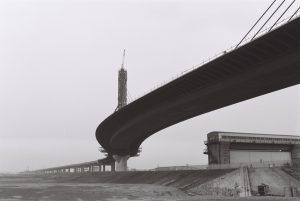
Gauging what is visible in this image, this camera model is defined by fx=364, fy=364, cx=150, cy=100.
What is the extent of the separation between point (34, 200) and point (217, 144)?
55.2 meters

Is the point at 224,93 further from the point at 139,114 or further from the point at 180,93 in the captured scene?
the point at 139,114

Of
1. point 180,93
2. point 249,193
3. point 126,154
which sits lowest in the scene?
point 249,193

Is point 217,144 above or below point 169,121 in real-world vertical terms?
below

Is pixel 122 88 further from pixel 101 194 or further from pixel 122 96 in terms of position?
pixel 101 194

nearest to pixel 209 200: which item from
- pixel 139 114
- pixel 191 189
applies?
pixel 191 189

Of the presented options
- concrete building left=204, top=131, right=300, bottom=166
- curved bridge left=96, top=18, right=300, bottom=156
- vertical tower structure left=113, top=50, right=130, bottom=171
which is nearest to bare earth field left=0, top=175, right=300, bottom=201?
curved bridge left=96, top=18, right=300, bottom=156

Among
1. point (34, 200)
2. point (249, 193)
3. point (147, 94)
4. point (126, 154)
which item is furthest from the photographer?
point (126, 154)

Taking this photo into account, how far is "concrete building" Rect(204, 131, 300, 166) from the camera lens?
84438mm

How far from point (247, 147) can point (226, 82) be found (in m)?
40.3

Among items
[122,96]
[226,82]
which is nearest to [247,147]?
[226,82]

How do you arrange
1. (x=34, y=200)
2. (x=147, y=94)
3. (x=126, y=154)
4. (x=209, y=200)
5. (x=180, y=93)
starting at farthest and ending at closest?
(x=126, y=154), (x=147, y=94), (x=180, y=93), (x=34, y=200), (x=209, y=200)

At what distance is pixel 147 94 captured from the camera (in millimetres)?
67938

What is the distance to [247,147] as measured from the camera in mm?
88188

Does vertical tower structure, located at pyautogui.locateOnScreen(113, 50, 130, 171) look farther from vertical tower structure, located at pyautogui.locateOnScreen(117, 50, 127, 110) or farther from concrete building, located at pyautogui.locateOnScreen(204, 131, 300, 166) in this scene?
concrete building, located at pyautogui.locateOnScreen(204, 131, 300, 166)
